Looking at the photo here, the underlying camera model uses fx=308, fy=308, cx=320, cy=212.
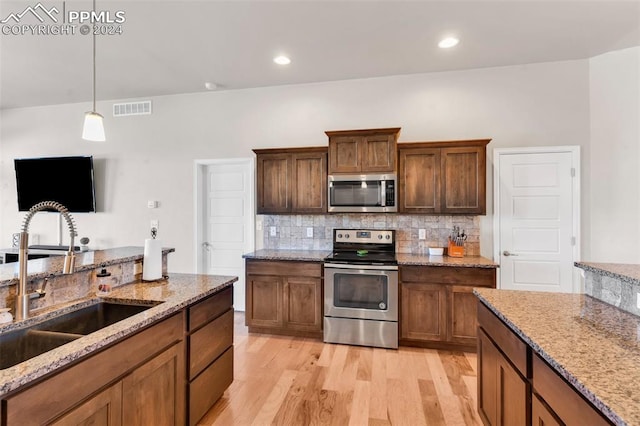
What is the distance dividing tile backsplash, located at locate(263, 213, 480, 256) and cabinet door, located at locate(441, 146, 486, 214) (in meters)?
0.34

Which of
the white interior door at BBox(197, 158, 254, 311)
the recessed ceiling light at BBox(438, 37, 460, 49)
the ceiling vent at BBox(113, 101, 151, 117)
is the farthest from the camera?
the ceiling vent at BBox(113, 101, 151, 117)

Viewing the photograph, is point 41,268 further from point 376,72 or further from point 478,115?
point 478,115

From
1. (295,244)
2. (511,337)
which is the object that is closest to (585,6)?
(511,337)

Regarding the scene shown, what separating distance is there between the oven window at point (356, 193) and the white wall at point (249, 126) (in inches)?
Answer: 31.3

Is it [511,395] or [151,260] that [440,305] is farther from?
[151,260]

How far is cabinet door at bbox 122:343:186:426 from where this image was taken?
1.39m

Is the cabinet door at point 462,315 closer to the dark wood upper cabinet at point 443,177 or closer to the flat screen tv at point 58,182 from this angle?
the dark wood upper cabinet at point 443,177

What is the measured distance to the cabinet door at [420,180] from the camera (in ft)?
11.0

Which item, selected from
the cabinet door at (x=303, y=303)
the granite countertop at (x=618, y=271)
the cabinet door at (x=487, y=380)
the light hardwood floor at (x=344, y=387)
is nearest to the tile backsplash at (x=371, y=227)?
the cabinet door at (x=303, y=303)

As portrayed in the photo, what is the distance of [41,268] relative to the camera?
1.70 metres

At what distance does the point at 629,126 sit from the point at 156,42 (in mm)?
4841

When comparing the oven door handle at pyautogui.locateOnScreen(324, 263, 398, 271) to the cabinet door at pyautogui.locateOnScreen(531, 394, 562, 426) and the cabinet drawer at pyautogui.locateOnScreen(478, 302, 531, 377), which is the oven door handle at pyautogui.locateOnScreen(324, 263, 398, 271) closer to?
the cabinet drawer at pyautogui.locateOnScreen(478, 302, 531, 377)

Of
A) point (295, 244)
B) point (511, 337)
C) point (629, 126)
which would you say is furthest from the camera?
point (295, 244)

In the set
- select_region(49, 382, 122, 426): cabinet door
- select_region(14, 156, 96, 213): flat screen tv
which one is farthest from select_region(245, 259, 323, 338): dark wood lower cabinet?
select_region(14, 156, 96, 213): flat screen tv
